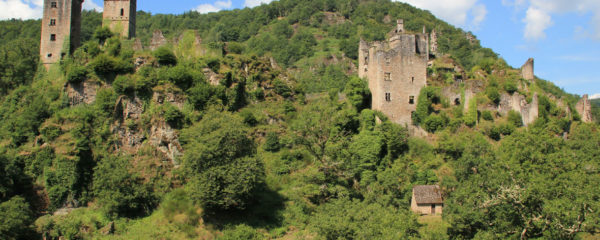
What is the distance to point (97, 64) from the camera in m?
37.4

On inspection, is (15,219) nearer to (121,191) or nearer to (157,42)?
(121,191)

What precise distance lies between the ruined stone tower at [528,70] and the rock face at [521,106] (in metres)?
5.76

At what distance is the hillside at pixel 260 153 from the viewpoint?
1120 inches

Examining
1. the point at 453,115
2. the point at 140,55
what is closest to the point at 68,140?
the point at 140,55

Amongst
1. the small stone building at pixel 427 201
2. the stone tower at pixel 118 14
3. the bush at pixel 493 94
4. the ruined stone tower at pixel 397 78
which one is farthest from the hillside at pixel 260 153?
the stone tower at pixel 118 14

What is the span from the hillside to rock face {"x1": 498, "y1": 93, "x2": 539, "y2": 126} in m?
0.09

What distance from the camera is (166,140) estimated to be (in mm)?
35844

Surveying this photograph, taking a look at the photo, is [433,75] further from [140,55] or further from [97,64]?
[97,64]

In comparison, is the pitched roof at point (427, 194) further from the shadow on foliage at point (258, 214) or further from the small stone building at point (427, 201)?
the shadow on foliage at point (258, 214)

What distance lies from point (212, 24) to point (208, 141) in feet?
267

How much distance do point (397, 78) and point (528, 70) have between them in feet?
50.4

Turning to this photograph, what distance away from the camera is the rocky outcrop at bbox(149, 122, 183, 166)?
35.6 m

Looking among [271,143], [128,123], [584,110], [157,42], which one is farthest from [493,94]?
[128,123]

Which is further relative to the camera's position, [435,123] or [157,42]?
[157,42]
